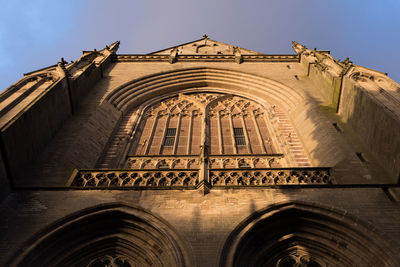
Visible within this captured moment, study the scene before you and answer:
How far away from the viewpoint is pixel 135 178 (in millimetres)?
7367

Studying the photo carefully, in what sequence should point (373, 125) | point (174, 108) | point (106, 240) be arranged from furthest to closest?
point (174, 108) < point (373, 125) < point (106, 240)

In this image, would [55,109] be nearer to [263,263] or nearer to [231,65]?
[263,263]

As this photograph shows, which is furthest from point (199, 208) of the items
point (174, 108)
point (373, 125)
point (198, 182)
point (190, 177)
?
point (174, 108)

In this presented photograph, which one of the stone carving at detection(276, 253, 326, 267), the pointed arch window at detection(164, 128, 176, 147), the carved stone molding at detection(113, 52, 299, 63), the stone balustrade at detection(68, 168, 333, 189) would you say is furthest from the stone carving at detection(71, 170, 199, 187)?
the carved stone molding at detection(113, 52, 299, 63)

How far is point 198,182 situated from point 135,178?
1.57 metres

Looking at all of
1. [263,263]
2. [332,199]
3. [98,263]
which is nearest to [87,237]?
[98,263]

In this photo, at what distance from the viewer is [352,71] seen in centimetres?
998

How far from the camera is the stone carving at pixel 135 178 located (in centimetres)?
720

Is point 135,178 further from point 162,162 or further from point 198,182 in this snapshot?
point 162,162

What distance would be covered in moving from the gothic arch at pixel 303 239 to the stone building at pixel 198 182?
22 mm

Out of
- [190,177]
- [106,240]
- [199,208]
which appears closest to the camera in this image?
[199,208]

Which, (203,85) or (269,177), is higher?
(203,85)

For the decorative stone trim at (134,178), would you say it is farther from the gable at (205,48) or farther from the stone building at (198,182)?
the gable at (205,48)

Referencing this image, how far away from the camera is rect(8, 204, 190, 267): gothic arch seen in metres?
5.79
